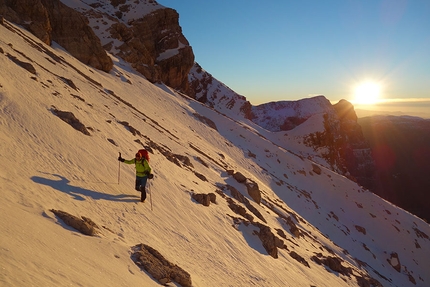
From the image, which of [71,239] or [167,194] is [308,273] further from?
[71,239]

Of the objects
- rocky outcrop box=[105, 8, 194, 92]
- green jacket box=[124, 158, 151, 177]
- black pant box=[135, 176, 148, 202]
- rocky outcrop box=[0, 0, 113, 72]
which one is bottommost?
black pant box=[135, 176, 148, 202]

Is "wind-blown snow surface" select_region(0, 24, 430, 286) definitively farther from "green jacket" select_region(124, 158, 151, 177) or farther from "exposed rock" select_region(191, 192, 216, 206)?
"green jacket" select_region(124, 158, 151, 177)

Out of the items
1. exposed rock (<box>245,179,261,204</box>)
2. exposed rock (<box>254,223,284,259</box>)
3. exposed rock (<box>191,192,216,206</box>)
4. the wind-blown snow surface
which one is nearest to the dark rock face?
the wind-blown snow surface

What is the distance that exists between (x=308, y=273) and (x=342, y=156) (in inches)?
3702

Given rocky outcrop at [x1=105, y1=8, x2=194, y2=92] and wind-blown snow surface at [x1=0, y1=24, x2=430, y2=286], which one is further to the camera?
rocky outcrop at [x1=105, y1=8, x2=194, y2=92]

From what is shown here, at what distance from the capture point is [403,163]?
456 ft

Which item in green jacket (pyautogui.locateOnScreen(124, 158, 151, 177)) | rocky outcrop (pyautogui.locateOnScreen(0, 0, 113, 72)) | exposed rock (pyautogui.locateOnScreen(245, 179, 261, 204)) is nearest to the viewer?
green jacket (pyautogui.locateOnScreen(124, 158, 151, 177))

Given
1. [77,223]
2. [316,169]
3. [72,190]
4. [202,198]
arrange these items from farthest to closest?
1. [316,169]
2. [202,198]
3. [72,190]
4. [77,223]

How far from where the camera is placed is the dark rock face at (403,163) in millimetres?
113656

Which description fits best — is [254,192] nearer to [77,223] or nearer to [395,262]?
[77,223]

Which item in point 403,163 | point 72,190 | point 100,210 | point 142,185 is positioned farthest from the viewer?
point 403,163

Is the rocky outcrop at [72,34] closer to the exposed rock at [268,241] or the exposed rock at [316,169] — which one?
the exposed rock at [268,241]

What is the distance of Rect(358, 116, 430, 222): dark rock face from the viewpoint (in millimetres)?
113656

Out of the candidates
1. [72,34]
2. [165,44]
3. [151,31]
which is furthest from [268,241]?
[151,31]
